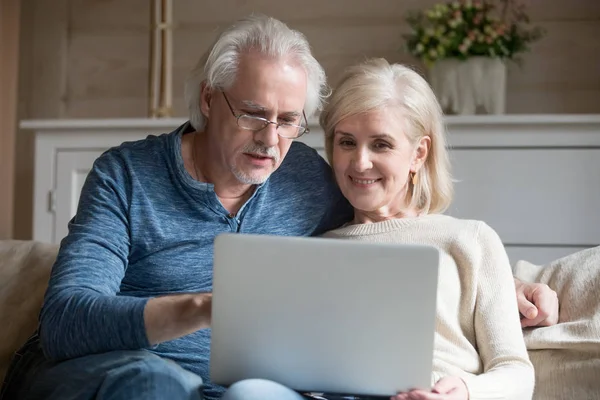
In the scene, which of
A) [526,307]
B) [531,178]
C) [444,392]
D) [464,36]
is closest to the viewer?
[444,392]

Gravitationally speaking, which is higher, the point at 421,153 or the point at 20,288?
the point at 421,153

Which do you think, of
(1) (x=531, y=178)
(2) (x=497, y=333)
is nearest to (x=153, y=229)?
(2) (x=497, y=333)

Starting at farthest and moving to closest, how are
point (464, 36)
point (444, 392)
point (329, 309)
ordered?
point (464, 36), point (444, 392), point (329, 309)

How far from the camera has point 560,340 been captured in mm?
1592

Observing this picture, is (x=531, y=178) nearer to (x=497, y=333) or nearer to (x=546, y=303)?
(x=546, y=303)

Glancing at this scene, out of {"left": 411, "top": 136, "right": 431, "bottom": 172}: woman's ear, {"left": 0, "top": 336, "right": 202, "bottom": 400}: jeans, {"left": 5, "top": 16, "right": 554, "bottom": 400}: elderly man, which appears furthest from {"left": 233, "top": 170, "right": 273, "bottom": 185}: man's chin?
{"left": 0, "top": 336, "right": 202, "bottom": 400}: jeans

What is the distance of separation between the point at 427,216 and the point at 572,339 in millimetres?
362

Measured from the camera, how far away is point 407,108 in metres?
1.68

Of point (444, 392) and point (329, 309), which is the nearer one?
point (329, 309)

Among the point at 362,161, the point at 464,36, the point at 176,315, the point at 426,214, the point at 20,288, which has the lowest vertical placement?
the point at 20,288

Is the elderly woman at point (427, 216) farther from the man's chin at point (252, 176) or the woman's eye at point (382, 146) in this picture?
the man's chin at point (252, 176)

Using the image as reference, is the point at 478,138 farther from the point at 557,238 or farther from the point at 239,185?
the point at 239,185

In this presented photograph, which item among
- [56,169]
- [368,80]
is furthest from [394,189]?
[56,169]

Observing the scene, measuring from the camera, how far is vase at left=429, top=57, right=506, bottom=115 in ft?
8.84
